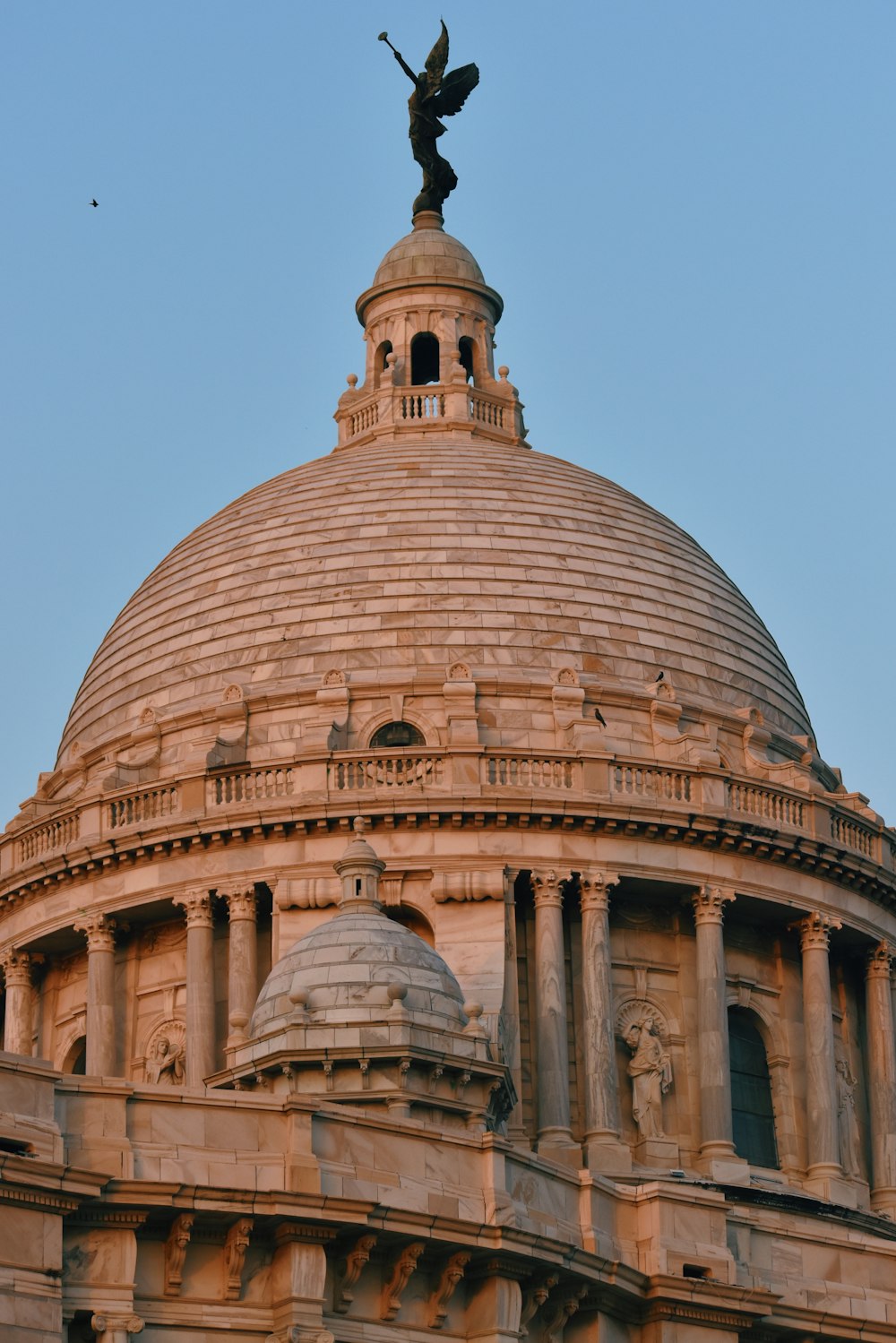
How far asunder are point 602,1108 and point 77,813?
11412 millimetres

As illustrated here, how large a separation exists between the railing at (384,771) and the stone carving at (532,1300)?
20185mm

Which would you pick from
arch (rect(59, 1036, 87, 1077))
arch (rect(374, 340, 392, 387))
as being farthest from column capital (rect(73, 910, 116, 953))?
arch (rect(374, 340, 392, 387))

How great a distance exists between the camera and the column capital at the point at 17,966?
63.9 meters

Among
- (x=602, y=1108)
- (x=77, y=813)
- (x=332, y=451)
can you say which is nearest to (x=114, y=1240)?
(x=602, y=1108)

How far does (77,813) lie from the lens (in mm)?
62969

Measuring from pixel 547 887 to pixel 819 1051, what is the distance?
577 centimetres

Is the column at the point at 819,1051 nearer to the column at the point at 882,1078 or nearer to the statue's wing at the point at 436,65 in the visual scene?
the column at the point at 882,1078

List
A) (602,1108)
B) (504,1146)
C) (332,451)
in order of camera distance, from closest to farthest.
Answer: (504,1146)
(602,1108)
(332,451)

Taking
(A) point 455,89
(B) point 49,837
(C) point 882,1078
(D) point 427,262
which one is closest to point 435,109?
(A) point 455,89

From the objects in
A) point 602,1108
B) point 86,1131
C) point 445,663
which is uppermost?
point 445,663

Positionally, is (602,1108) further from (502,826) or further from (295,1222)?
(295,1222)

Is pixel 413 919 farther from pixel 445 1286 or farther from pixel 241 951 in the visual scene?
pixel 445 1286

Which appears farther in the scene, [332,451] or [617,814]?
[332,451]

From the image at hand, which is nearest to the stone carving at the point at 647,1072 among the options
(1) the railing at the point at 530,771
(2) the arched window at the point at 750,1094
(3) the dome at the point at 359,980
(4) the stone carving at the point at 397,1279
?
(2) the arched window at the point at 750,1094
